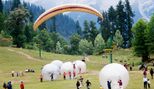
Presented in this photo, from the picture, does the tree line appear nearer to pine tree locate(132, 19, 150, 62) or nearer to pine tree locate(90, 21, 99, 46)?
pine tree locate(90, 21, 99, 46)

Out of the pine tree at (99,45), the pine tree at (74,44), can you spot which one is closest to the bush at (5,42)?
the pine tree at (99,45)

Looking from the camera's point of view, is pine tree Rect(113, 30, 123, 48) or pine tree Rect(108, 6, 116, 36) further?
pine tree Rect(108, 6, 116, 36)

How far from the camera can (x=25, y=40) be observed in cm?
13925

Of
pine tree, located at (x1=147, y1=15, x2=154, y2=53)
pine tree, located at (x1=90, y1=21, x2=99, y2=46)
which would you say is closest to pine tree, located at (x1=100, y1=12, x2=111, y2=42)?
pine tree, located at (x1=90, y1=21, x2=99, y2=46)

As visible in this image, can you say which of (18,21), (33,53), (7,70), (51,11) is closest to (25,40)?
(18,21)

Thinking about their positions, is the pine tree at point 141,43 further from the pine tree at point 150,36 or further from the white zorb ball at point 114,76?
the white zorb ball at point 114,76

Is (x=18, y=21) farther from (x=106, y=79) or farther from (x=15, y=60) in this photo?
(x=106, y=79)

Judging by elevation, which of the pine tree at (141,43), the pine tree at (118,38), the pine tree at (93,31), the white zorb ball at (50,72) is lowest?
the white zorb ball at (50,72)

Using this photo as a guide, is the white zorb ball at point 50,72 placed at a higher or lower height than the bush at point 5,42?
lower

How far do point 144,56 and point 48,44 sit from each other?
67980 millimetres

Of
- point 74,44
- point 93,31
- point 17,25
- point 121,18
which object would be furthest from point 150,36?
point 93,31

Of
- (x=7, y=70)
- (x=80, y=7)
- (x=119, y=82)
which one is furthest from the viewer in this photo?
(x=7, y=70)

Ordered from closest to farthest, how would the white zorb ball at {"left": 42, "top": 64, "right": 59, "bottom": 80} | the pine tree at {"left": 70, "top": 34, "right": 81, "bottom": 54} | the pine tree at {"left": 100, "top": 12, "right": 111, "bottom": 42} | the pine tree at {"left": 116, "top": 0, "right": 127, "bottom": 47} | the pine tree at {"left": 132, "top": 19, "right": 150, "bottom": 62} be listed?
the white zorb ball at {"left": 42, "top": 64, "right": 59, "bottom": 80}, the pine tree at {"left": 132, "top": 19, "right": 150, "bottom": 62}, the pine tree at {"left": 116, "top": 0, "right": 127, "bottom": 47}, the pine tree at {"left": 100, "top": 12, "right": 111, "bottom": 42}, the pine tree at {"left": 70, "top": 34, "right": 81, "bottom": 54}

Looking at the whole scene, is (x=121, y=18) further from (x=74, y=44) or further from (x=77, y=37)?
(x=74, y=44)
